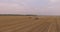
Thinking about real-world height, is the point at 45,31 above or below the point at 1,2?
below

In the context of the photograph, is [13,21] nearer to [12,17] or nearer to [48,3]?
[12,17]

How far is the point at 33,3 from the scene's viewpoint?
17.3 inches

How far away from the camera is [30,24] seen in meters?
0.38

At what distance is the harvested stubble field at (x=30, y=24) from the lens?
1.24 feet

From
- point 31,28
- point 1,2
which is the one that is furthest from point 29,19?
point 1,2

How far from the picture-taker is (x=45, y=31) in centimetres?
37

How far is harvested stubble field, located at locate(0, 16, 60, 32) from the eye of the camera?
1.24 ft

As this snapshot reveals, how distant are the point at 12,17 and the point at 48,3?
6.3 inches

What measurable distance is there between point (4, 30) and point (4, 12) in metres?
0.08

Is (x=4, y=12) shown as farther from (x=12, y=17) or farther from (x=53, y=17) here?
(x=53, y=17)

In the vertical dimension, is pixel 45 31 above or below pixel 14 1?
below

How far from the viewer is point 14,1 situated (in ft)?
1.48

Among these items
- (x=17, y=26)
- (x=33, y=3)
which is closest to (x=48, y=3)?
(x=33, y=3)

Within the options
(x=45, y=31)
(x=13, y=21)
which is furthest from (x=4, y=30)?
(x=45, y=31)
